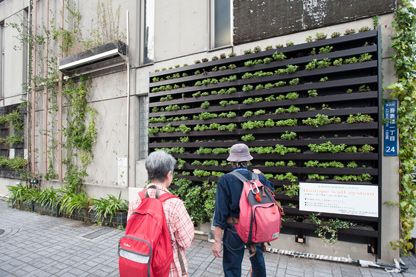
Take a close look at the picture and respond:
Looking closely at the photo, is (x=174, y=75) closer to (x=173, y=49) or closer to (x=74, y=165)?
(x=173, y=49)

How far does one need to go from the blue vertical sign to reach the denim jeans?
2845 mm

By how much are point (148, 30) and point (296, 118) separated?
5.11 metres

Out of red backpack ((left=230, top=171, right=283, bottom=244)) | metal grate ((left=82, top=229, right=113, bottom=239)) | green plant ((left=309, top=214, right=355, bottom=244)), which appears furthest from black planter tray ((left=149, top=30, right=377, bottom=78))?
metal grate ((left=82, top=229, right=113, bottom=239))

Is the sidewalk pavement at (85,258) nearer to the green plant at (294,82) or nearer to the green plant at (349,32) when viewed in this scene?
the green plant at (294,82)

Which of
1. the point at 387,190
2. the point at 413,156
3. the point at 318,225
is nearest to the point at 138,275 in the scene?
the point at 318,225

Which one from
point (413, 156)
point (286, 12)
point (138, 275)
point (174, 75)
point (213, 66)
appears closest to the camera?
point (138, 275)

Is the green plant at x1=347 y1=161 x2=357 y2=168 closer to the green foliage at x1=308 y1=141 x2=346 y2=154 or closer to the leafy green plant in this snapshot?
the green foliage at x1=308 y1=141 x2=346 y2=154

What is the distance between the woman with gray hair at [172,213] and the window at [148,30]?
5.34 metres

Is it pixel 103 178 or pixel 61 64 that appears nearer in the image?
pixel 103 178

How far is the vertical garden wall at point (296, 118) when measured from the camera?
12.0ft

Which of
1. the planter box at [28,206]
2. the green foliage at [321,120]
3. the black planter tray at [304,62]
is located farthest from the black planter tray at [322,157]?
the planter box at [28,206]

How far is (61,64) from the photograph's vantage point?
734 cm

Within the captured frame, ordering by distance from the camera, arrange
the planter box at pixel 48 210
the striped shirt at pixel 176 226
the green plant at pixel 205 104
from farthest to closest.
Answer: the planter box at pixel 48 210, the green plant at pixel 205 104, the striped shirt at pixel 176 226

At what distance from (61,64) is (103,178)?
417 centimetres
